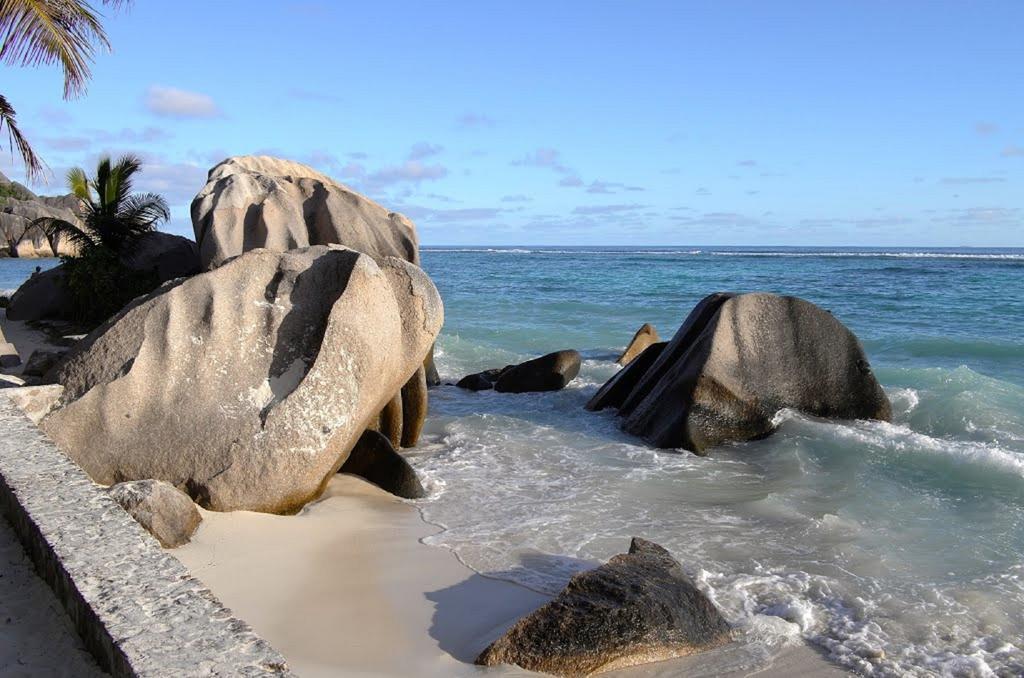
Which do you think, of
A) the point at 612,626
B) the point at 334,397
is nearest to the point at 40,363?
the point at 334,397

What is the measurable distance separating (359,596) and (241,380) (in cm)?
191

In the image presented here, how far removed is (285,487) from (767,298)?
5.72m

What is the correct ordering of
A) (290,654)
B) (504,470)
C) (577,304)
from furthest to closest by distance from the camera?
1. (577,304)
2. (504,470)
3. (290,654)

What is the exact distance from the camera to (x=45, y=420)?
584cm

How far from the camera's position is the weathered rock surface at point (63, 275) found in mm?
14344

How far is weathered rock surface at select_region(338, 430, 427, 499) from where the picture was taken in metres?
7.20

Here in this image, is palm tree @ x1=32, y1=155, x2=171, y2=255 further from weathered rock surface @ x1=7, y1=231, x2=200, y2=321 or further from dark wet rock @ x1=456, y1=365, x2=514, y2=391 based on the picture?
dark wet rock @ x1=456, y1=365, x2=514, y2=391

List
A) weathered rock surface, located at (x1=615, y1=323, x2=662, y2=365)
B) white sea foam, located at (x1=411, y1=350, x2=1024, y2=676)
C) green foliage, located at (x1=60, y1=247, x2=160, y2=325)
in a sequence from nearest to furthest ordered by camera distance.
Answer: white sea foam, located at (x1=411, y1=350, x2=1024, y2=676) → green foliage, located at (x1=60, y1=247, x2=160, y2=325) → weathered rock surface, located at (x1=615, y1=323, x2=662, y2=365)

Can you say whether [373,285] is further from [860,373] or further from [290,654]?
[860,373]

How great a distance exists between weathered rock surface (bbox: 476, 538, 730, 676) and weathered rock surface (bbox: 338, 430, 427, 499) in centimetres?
259

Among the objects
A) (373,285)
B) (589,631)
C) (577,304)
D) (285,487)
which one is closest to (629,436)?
(373,285)

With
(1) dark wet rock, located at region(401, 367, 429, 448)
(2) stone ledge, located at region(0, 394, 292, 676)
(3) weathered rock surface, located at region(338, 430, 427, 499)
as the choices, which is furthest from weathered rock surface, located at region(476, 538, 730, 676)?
(1) dark wet rock, located at region(401, 367, 429, 448)

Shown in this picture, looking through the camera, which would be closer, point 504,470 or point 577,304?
point 504,470

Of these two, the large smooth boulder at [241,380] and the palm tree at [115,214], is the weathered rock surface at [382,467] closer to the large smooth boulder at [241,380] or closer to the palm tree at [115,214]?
the large smooth boulder at [241,380]
